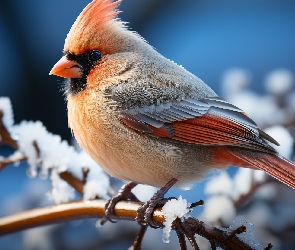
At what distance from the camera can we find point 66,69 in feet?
3.68

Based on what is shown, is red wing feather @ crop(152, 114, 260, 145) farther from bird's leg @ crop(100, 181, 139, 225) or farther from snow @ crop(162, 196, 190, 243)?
snow @ crop(162, 196, 190, 243)

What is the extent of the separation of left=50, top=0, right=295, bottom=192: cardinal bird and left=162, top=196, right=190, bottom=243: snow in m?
0.26

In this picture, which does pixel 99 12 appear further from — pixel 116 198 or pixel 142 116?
pixel 116 198

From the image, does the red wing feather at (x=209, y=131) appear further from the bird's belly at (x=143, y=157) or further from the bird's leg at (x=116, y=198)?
the bird's leg at (x=116, y=198)

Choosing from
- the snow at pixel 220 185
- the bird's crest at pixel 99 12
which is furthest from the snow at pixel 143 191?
the bird's crest at pixel 99 12

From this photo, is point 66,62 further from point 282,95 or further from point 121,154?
point 282,95

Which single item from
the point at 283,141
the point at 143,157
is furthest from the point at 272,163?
the point at 143,157

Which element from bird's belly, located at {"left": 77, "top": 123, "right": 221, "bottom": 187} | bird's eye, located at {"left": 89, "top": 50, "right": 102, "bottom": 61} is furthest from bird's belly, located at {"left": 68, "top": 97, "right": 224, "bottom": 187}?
bird's eye, located at {"left": 89, "top": 50, "right": 102, "bottom": 61}

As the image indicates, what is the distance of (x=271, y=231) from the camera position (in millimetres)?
1337

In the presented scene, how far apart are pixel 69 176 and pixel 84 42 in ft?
0.85

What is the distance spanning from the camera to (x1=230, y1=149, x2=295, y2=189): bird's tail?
1.05 m

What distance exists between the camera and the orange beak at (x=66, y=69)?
110cm

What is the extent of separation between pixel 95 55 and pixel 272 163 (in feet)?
1.32

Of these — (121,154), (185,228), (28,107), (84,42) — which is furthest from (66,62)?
(28,107)
